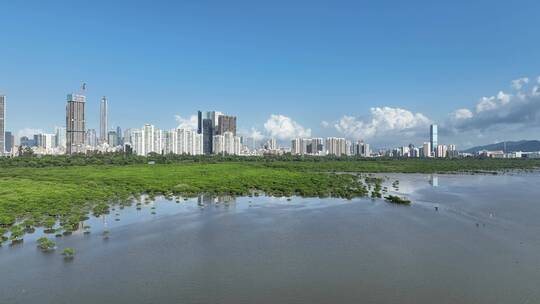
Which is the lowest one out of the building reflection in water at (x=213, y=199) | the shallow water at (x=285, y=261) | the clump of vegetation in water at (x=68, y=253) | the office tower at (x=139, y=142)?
the shallow water at (x=285, y=261)

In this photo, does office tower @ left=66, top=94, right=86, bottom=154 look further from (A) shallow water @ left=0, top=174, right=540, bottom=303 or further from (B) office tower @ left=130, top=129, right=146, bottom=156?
(A) shallow water @ left=0, top=174, right=540, bottom=303

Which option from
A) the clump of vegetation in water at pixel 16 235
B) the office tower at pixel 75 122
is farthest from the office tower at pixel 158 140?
the clump of vegetation in water at pixel 16 235

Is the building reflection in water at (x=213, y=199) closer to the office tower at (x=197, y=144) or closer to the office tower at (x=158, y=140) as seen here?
the office tower at (x=158, y=140)

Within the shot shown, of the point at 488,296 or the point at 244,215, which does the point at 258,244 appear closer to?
the point at 244,215

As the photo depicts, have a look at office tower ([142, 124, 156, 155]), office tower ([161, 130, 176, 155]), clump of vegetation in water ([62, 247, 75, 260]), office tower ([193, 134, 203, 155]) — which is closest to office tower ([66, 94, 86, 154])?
office tower ([142, 124, 156, 155])

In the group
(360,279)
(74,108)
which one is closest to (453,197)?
(360,279)
